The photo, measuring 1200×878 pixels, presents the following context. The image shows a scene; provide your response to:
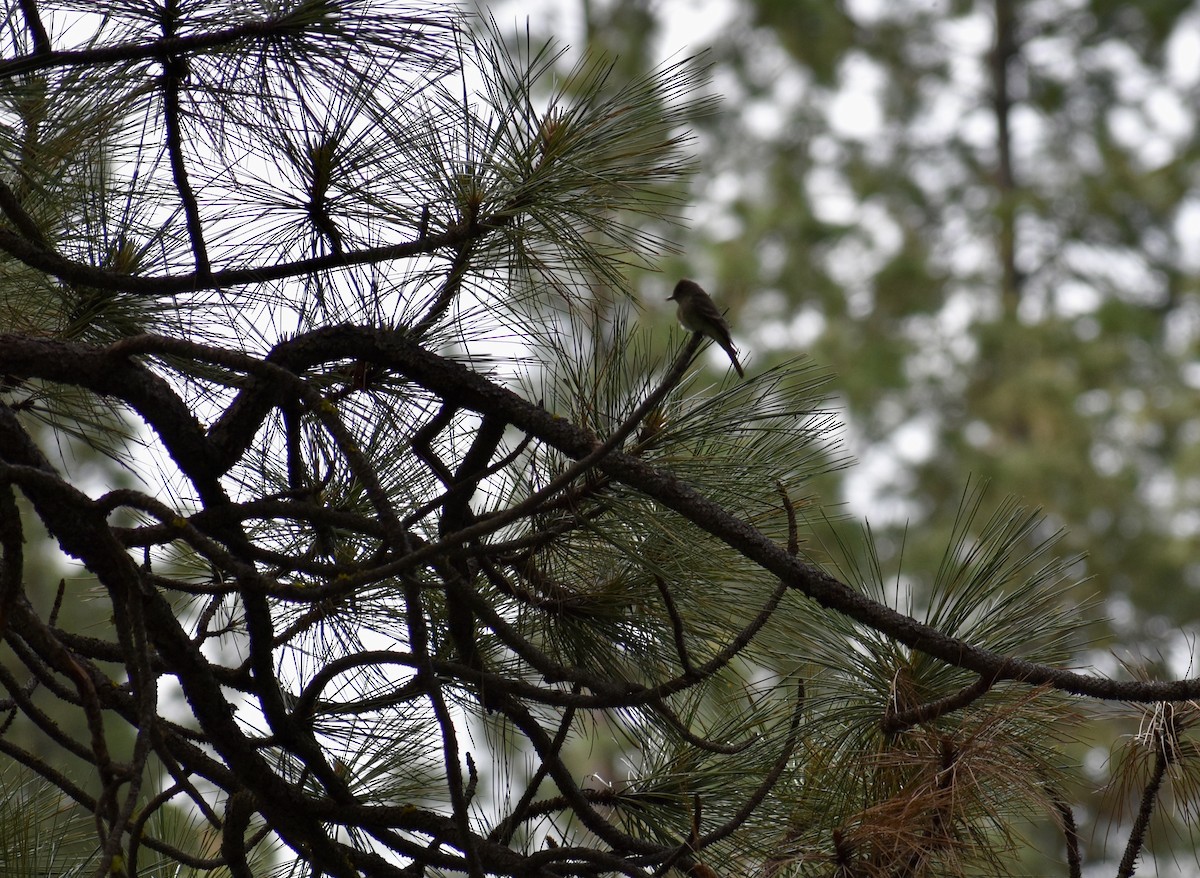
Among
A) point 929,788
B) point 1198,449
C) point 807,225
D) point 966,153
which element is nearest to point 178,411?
point 929,788

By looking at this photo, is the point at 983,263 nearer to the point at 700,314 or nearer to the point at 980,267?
the point at 980,267

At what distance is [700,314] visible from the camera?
1135mm

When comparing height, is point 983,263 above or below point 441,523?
above

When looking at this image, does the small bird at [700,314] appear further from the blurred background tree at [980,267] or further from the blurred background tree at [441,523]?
the blurred background tree at [980,267]

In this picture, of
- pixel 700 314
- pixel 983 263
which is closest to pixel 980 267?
pixel 983 263

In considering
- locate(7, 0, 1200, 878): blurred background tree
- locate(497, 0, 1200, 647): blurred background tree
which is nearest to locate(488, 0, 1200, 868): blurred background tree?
locate(497, 0, 1200, 647): blurred background tree

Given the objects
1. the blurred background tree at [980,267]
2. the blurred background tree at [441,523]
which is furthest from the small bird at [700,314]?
the blurred background tree at [980,267]

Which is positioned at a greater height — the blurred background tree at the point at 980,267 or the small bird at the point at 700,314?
the blurred background tree at the point at 980,267

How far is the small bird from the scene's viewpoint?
1119 millimetres

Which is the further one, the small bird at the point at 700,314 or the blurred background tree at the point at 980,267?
the blurred background tree at the point at 980,267

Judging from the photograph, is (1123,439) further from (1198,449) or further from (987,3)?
(987,3)

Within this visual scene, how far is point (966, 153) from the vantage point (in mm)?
8492

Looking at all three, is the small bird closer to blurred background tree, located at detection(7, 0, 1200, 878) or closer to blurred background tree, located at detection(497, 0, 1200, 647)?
blurred background tree, located at detection(7, 0, 1200, 878)

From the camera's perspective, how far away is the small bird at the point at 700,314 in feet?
3.67
